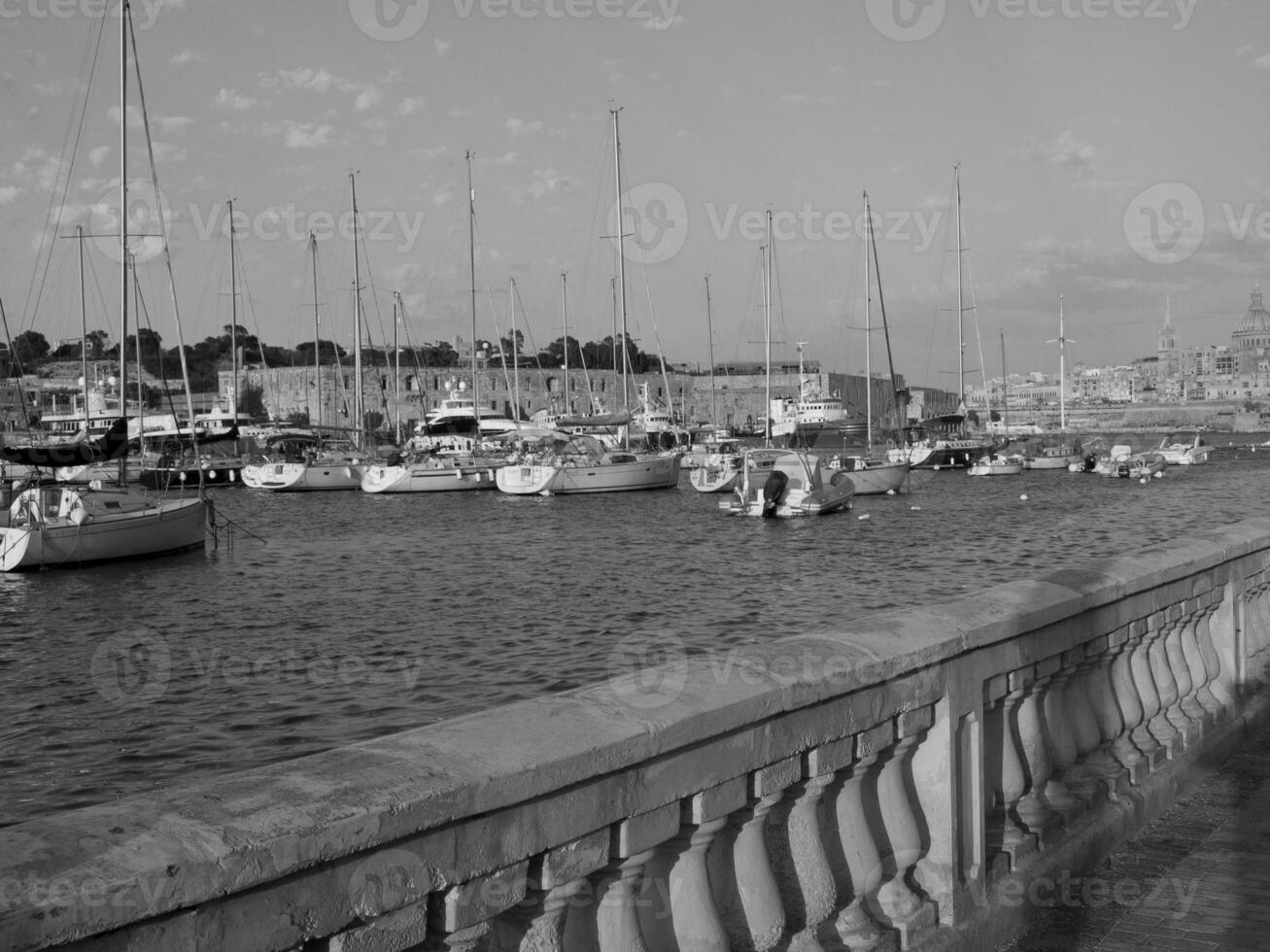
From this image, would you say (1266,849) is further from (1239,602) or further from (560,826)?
(560,826)

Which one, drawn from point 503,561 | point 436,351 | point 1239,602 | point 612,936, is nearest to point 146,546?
point 503,561

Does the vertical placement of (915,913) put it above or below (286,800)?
below

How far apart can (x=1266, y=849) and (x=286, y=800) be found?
12.9 feet

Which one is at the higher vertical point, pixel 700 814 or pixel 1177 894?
pixel 700 814

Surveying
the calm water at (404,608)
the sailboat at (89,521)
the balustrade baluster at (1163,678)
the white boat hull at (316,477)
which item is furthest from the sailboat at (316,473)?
the balustrade baluster at (1163,678)

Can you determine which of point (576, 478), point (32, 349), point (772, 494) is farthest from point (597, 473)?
point (32, 349)

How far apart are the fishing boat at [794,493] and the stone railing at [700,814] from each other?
42.4 m

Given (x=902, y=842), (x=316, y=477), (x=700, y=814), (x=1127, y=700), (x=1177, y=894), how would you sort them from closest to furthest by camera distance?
(x=700, y=814)
(x=902, y=842)
(x=1177, y=894)
(x=1127, y=700)
(x=316, y=477)

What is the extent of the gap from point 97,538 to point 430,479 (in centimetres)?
3639

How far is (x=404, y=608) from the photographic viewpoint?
26.5 metres

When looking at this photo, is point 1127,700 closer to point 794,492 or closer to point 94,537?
point 94,537

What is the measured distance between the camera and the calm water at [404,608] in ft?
50.7

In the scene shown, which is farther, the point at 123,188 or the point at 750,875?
the point at 123,188

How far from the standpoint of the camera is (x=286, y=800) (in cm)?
227
